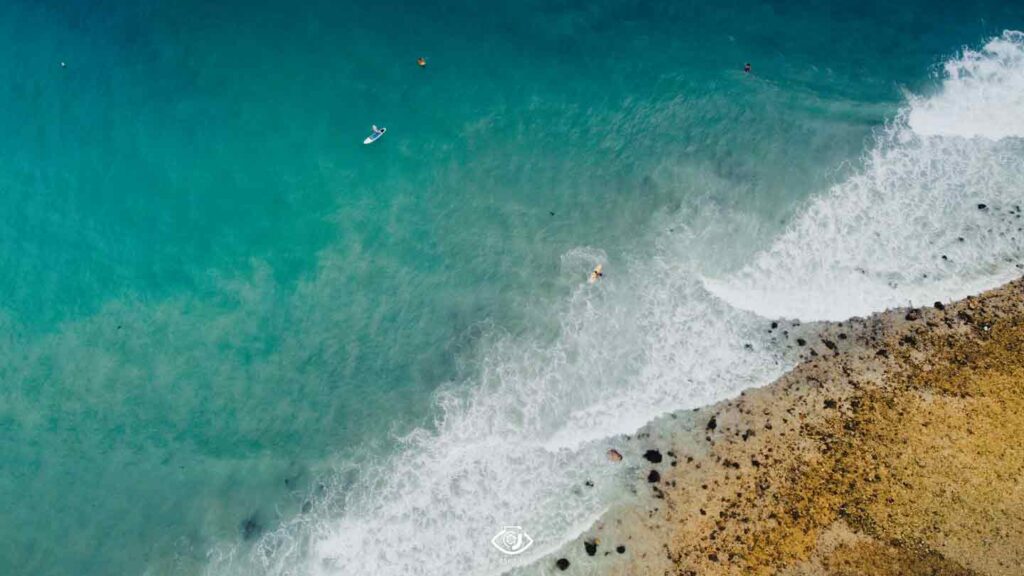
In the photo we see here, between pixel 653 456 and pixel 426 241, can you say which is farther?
pixel 426 241

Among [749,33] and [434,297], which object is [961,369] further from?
[434,297]

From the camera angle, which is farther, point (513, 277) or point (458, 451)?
point (513, 277)

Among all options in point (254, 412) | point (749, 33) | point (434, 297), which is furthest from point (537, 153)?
point (254, 412)

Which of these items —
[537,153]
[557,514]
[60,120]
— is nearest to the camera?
[557,514]

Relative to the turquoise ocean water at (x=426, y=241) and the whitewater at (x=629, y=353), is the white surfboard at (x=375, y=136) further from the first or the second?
the whitewater at (x=629, y=353)

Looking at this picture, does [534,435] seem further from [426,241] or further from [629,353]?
[426,241]
